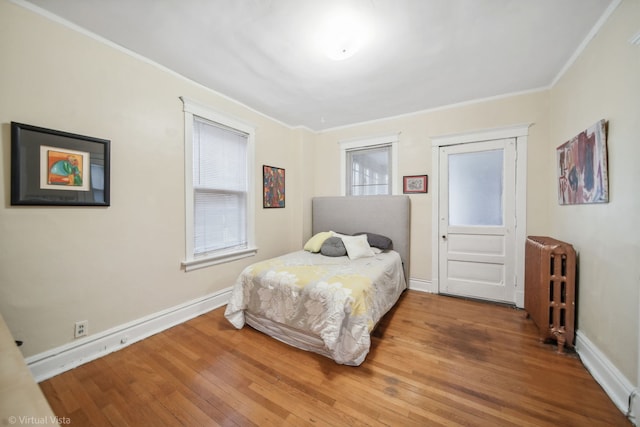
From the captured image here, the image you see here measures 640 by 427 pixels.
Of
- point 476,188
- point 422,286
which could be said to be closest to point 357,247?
point 422,286

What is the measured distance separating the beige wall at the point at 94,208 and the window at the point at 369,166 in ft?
6.90

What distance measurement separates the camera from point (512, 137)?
278 centimetres

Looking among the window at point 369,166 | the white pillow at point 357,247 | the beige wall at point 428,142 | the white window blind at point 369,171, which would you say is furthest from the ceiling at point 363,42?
the white pillow at point 357,247

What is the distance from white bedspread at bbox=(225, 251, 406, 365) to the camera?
1764 millimetres

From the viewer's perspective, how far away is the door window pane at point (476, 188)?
9.46ft

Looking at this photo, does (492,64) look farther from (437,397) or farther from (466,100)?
(437,397)

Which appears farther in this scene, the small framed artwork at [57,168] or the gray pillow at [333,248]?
the gray pillow at [333,248]

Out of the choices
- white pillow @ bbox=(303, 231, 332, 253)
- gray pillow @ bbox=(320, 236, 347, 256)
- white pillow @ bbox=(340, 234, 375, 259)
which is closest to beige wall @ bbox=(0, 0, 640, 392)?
white pillow @ bbox=(303, 231, 332, 253)

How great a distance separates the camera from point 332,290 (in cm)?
189

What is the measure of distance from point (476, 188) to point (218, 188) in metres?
3.26

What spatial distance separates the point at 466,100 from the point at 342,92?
1609mm

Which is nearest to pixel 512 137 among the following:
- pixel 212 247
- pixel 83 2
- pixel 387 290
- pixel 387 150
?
pixel 387 150

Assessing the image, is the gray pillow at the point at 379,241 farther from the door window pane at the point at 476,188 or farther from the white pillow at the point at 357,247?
the door window pane at the point at 476,188

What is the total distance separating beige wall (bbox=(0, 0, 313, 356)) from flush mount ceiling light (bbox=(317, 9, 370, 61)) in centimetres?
157
